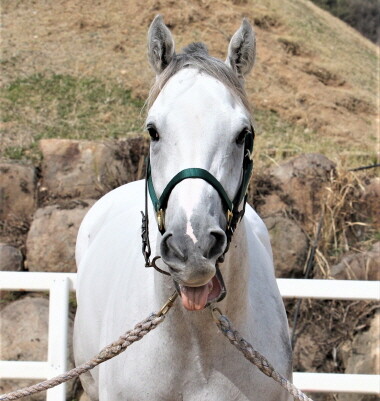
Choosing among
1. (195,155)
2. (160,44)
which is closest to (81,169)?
(160,44)

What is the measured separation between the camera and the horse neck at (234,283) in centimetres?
251

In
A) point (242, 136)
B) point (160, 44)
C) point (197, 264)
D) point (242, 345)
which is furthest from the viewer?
point (160, 44)

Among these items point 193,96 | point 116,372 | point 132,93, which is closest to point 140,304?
point 116,372

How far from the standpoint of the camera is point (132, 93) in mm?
11836

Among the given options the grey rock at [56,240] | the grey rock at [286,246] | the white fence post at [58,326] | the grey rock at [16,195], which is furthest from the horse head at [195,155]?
the grey rock at [16,195]

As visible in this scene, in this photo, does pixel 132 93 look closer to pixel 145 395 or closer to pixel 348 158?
pixel 348 158

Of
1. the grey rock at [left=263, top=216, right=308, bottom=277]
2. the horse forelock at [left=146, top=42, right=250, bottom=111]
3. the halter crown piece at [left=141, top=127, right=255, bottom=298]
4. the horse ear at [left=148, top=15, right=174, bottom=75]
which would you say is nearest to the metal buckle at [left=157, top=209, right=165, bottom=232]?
the halter crown piece at [left=141, top=127, right=255, bottom=298]

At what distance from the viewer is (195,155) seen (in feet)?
7.35

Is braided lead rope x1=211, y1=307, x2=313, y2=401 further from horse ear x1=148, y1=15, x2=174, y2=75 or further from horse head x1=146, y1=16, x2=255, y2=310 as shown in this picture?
horse ear x1=148, y1=15, x2=174, y2=75

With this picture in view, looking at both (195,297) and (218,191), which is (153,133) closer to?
(218,191)

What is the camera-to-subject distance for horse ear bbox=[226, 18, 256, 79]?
2645 millimetres

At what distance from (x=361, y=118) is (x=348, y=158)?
5.18 metres

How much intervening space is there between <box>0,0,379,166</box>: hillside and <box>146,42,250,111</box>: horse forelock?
6.38 meters

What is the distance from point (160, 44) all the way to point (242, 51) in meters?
0.32
